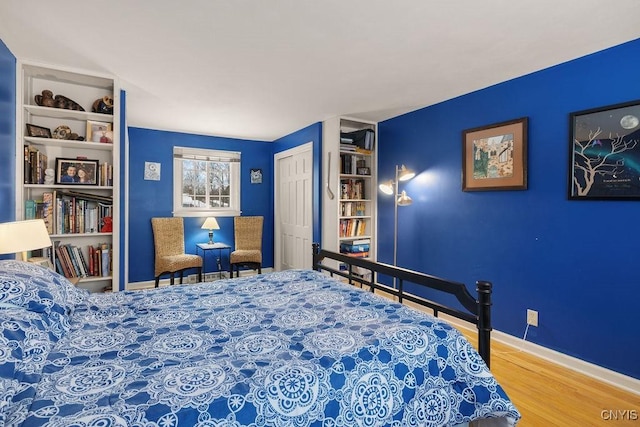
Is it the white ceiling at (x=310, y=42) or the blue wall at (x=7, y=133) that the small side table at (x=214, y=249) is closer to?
the white ceiling at (x=310, y=42)

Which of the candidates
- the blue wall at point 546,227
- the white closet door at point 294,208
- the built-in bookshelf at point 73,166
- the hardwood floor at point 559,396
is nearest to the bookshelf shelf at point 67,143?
the built-in bookshelf at point 73,166

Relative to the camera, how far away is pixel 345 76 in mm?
2852

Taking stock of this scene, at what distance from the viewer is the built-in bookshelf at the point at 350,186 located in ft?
13.8

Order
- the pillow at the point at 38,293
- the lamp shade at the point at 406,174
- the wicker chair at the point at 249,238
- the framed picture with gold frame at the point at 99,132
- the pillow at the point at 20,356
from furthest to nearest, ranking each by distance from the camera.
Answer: the wicker chair at the point at 249,238 < the lamp shade at the point at 406,174 < the framed picture with gold frame at the point at 99,132 < the pillow at the point at 38,293 < the pillow at the point at 20,356

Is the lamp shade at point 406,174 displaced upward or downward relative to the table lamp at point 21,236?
upward

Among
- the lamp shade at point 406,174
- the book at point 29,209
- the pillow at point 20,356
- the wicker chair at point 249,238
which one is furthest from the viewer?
the wicker chair at point 249,238

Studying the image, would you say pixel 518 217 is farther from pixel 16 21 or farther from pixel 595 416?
pixel 16 21

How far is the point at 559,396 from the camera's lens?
7.04 ft

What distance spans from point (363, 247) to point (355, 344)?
3127 mm

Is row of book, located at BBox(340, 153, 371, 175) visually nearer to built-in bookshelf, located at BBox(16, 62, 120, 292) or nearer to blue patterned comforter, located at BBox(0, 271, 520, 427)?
built-in bookshelf, located at BBox(16, 62, 120, 292)

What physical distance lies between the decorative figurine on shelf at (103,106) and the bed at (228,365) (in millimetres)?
1818

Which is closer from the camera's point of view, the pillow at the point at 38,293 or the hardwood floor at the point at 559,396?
the pillow at the point at 38,293

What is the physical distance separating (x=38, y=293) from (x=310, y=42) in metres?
2.09

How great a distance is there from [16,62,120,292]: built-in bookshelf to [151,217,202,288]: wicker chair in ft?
4.31
